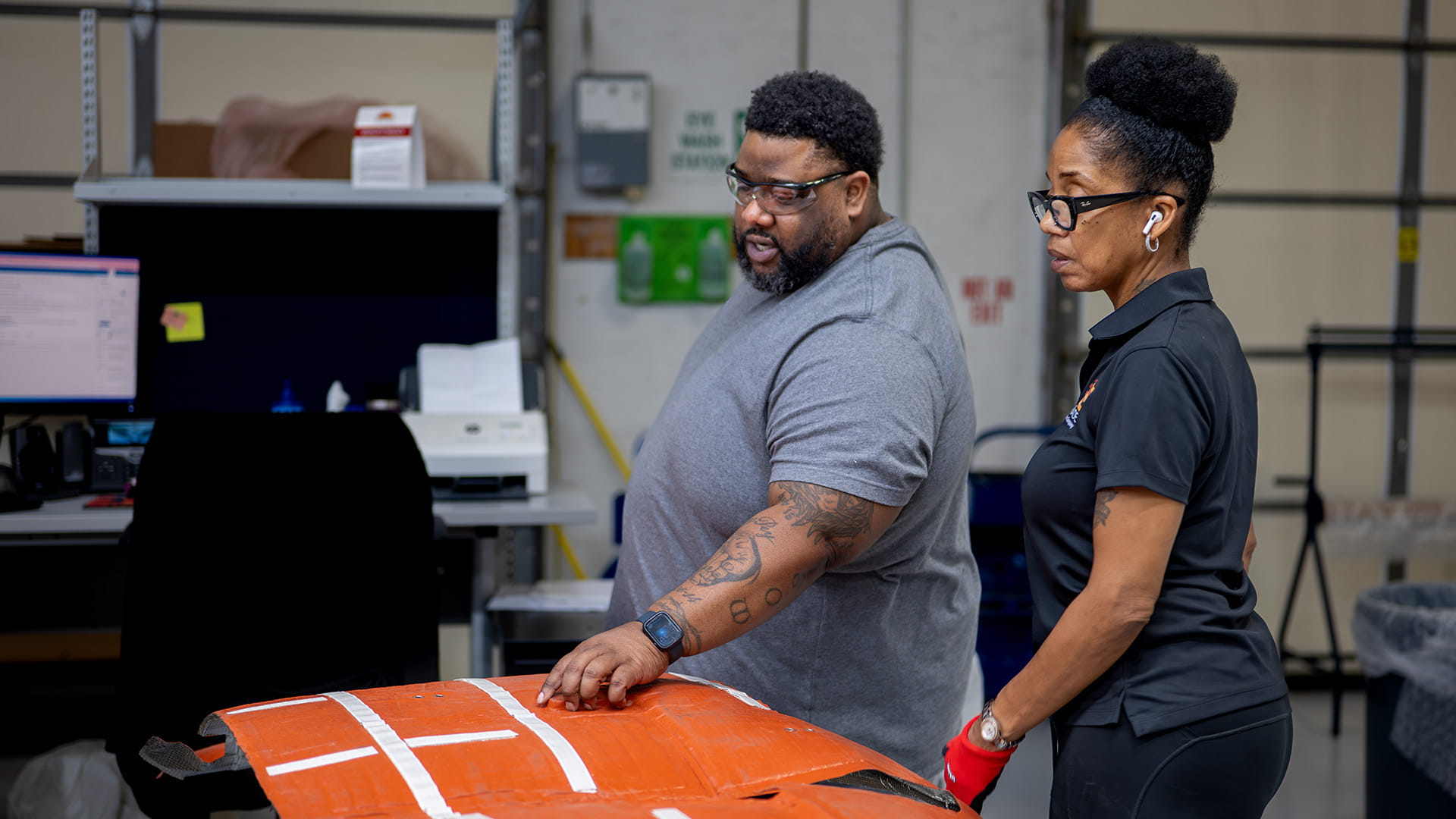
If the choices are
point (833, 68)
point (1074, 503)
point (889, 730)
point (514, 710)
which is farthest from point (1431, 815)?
point (833, 68)

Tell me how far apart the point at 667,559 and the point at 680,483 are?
108mm

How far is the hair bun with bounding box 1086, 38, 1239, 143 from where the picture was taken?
3.32ft

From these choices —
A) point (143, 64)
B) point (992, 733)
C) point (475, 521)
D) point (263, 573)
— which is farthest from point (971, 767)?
point (143, 64)

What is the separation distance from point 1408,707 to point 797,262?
6.30ft

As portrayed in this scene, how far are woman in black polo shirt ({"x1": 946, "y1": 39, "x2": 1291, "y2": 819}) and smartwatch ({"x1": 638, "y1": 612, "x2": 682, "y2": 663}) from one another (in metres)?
0.31

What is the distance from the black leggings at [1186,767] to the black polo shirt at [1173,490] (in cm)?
1

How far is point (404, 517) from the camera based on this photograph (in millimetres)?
1728

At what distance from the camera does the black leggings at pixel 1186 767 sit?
38.3 inches

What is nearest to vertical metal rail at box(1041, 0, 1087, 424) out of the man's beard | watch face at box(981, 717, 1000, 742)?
the man's beard

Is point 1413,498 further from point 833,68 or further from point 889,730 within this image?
point 889,730

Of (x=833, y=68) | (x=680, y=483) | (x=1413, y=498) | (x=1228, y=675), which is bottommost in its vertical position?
(x=1413, y=498)

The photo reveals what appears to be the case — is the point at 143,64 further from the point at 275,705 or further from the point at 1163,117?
the point at 1163,117

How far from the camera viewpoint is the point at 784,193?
1.34 metres

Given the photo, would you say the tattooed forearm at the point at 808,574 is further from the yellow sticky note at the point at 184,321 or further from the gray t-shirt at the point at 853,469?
the yellow sticky note at the point at 184,321
